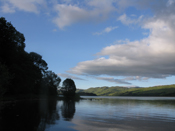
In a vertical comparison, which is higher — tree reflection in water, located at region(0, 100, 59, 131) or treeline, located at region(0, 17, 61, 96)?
treeline, located at region(0, 17, 61, 96)

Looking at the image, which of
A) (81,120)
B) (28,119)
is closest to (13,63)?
(28,119)

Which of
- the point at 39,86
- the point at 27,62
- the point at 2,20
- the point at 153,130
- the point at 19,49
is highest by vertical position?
the point at 2,20

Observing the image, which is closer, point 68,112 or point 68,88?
point 68,112

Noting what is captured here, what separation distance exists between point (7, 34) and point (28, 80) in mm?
22667

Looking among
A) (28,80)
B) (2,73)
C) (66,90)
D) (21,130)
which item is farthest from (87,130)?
(66,90)

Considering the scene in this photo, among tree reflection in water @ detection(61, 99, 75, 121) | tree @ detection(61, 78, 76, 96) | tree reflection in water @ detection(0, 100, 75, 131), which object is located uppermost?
tree @ detection(61, 78, 76, 96)

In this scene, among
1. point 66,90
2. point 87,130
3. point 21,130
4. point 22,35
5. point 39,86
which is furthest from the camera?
point 66,90

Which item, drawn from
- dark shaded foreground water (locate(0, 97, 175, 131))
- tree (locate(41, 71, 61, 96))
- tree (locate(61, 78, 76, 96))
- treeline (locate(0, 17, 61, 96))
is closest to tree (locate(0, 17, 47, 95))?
treeline (locate(0, 17, 61, 96))

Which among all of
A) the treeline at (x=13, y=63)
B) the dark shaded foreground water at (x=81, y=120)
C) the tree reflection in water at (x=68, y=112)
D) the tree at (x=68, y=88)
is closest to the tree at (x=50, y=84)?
the tree at (x=68, y=88)

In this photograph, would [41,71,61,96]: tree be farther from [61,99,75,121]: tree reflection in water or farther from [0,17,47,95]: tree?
[61,99,75,121]: tree reflection in water

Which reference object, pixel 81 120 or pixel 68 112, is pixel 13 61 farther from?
pixel 81 120

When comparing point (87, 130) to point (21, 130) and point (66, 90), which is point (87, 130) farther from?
point (66, 90)

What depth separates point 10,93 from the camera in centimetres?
6662

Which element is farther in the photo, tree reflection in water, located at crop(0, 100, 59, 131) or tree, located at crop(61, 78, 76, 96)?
tree, located at crop(61, 78, 76, 96)
